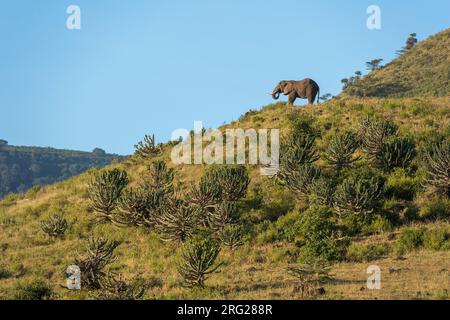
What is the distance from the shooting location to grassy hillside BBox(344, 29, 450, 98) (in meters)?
76.2

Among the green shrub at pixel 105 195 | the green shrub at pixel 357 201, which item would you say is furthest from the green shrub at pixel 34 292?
the green shrub at pixel 357 201

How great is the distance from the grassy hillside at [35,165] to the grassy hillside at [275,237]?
116 m

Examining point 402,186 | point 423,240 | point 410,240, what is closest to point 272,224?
point 402,186

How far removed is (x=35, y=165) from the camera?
542 feet

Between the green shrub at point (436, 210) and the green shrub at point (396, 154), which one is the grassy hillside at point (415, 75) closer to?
the green shrub at point (396, 154)

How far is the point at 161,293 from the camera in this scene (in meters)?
20.1

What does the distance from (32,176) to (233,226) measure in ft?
464

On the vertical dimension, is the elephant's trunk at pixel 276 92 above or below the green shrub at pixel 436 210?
above

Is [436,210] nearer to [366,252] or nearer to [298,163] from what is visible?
[366,252]

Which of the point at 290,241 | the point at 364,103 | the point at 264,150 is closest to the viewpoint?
the point at 290,241

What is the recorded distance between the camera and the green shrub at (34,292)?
67.9ft

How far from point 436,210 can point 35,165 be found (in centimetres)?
14824
